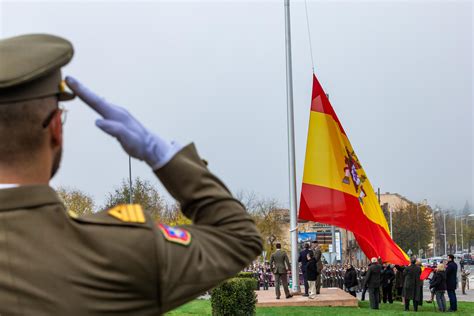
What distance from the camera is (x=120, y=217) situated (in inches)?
65.4

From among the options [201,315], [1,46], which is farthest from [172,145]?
[201,315]

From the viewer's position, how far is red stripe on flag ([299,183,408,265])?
55.1ft

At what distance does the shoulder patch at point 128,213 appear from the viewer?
5.40ft

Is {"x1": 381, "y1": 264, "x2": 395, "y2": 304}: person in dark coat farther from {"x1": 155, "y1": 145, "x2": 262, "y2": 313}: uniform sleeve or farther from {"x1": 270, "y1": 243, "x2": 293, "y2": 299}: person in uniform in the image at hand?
{"x1": 155, "y1": 145, "x2": 262, "y2": 313}: uniform sleeve

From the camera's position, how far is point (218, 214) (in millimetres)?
1729

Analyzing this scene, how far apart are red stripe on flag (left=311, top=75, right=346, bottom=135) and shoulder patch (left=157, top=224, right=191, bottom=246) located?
17096mm

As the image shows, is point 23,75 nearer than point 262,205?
Yes

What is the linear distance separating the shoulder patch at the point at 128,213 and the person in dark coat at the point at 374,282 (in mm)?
20183

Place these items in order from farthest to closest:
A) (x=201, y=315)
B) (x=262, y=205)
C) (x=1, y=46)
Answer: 1. (x=262, y=205)
2. (x=201, y=315)
3. (x=1, y=46)

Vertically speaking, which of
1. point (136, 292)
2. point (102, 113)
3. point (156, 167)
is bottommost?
point (136, 292)

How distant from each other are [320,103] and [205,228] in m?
17.2

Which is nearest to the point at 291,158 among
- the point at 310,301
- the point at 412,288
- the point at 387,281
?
the point at 310,301

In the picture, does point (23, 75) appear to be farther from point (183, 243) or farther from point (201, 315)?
point (201, 315)

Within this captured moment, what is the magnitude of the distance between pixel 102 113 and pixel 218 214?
0.35 m
